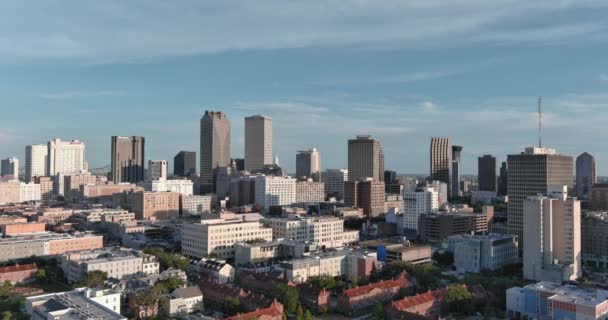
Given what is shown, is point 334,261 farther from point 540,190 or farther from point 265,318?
point 540,190

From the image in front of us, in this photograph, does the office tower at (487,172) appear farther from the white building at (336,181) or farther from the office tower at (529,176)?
the office tower at (529,176)

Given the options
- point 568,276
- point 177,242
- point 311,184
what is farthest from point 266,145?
point 568,276

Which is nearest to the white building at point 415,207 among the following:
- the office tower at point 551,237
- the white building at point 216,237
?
the white building at point 216,237

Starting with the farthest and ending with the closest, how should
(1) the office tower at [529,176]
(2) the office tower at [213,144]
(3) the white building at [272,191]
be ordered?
(2) the office tower at [213,144] → (3) the white building at [272,191] → (1) the office tower at [529,176]

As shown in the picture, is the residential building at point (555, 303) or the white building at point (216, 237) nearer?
the residential building at point (555, 303)

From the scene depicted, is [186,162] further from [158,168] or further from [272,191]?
[272,191]

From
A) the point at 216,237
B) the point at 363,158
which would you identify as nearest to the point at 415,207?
the point at 216,237

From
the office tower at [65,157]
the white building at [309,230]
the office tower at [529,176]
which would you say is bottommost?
the white building at [309,230]
